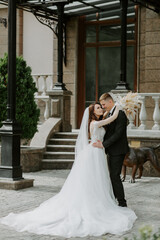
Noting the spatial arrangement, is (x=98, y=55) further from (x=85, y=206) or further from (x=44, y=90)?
(x=85, y=206)

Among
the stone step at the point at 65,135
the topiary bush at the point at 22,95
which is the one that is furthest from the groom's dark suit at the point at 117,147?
the stone step at the point at 65,135

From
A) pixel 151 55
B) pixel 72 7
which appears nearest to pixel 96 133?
pixel 151 55

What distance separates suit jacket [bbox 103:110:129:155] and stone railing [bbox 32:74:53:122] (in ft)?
22.3

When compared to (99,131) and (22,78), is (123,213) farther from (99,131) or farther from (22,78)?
(22,78)

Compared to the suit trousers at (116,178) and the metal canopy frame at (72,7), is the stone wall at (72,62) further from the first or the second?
the suit trousers at (116,178)

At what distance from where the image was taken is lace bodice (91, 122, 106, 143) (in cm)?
690

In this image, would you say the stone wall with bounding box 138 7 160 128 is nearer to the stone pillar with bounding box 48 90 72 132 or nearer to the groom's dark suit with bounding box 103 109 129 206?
the stone pillar with bounding box 48 90 72 132

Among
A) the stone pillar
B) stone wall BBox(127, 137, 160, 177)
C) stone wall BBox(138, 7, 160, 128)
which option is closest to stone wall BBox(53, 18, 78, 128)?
the stone pillar

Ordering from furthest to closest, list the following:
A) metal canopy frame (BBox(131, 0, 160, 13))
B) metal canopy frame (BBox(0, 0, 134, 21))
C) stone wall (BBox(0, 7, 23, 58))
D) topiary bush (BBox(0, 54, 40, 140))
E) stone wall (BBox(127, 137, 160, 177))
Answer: stone wall (BBox(0, 7, 23, 58)), metal canopy frame (BBox(0, 0, 134, 21)), metal canopy frame (BBox(131, 0, 160, 13)), topiary bush (BBox(0, 54, 40, 140)), stone wall (BBox(127, 137, 160, 177))

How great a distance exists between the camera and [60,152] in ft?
40.7

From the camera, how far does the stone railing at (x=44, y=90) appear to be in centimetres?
1413

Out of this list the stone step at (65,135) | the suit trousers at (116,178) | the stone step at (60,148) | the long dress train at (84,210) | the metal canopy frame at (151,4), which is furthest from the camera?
the stone step at (65,135)

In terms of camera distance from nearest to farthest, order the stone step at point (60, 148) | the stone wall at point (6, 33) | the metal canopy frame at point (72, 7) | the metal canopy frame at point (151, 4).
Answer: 1. the stone step at point (60, 148)
2. the metal canopy frame at point (151, 4)
3. the metal canopy frame at point (72, 7)
4. the stone wall at point (6, 33)

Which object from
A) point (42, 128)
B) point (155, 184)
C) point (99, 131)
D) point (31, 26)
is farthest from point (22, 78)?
point (31, 26)
